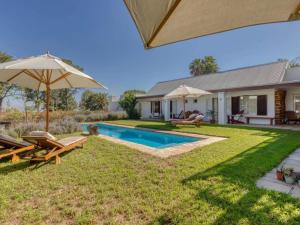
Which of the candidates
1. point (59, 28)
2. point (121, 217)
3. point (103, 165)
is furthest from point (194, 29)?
point (59, 28)

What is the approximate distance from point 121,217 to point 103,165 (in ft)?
7.89

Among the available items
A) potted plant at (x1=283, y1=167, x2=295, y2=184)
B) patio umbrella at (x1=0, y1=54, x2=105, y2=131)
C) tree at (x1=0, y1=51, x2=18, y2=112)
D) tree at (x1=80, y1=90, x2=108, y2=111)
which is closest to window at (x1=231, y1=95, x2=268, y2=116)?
potted plant at (x1=283, y1=167, x2=295, y2=184)

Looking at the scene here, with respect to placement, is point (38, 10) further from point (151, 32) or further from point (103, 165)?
point (151, 32)

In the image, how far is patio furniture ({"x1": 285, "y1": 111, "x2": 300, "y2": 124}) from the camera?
1360 cm

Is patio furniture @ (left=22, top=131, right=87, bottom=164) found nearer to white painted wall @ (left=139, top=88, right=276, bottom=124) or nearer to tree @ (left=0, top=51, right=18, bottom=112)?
white painted wall @ (left=139, top=88, right=276, bottom=124)

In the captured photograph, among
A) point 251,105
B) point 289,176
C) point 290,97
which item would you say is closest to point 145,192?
point 289,176

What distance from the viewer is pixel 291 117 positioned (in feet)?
45.3

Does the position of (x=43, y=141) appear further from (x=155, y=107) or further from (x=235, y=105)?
(x=155, y=107)

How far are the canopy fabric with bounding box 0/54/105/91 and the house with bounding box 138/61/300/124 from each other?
11.9 m

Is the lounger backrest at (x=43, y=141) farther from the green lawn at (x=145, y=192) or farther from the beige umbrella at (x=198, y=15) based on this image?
the beige umbrella at (x=198, y=15)

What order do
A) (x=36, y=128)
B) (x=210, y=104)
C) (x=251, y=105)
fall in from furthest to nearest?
(x=210, y=104) → (x=251, y=105) → (x=36, y=128)

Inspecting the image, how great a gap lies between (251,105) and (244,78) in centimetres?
298

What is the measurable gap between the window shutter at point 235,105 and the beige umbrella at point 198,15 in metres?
15.6

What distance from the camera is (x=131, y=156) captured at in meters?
5.70
